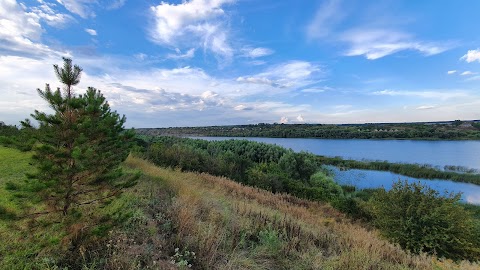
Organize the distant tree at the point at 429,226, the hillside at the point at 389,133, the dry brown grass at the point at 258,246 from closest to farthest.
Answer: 1. the dry brown grass at the point at 258,246
2. the distant tree at the point at 429,226
3. the hillside at the point at 389,133

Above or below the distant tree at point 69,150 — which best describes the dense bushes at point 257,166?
below

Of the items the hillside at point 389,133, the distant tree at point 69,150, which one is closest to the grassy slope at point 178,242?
the distant tree at point 69,150

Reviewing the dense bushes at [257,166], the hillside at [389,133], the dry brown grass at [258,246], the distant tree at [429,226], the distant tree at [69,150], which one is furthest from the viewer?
the hillside at [389,133]

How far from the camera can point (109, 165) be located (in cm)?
404

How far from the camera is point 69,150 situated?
354 centimetres

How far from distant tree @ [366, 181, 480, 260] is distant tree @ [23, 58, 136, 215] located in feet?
36.7

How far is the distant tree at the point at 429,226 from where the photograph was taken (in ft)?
35.9

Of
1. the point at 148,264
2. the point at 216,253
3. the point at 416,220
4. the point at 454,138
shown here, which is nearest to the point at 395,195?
the point at 416,220

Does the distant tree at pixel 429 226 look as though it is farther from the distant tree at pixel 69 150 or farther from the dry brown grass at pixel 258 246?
the distant tree at pixel 69 150

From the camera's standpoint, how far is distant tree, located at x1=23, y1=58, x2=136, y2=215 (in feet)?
11.2

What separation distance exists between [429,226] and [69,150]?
43.7 feet

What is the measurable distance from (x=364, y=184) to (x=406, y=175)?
11.2 metres

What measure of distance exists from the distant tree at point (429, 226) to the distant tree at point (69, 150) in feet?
36.7

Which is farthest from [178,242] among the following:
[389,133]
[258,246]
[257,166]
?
[389,133]
